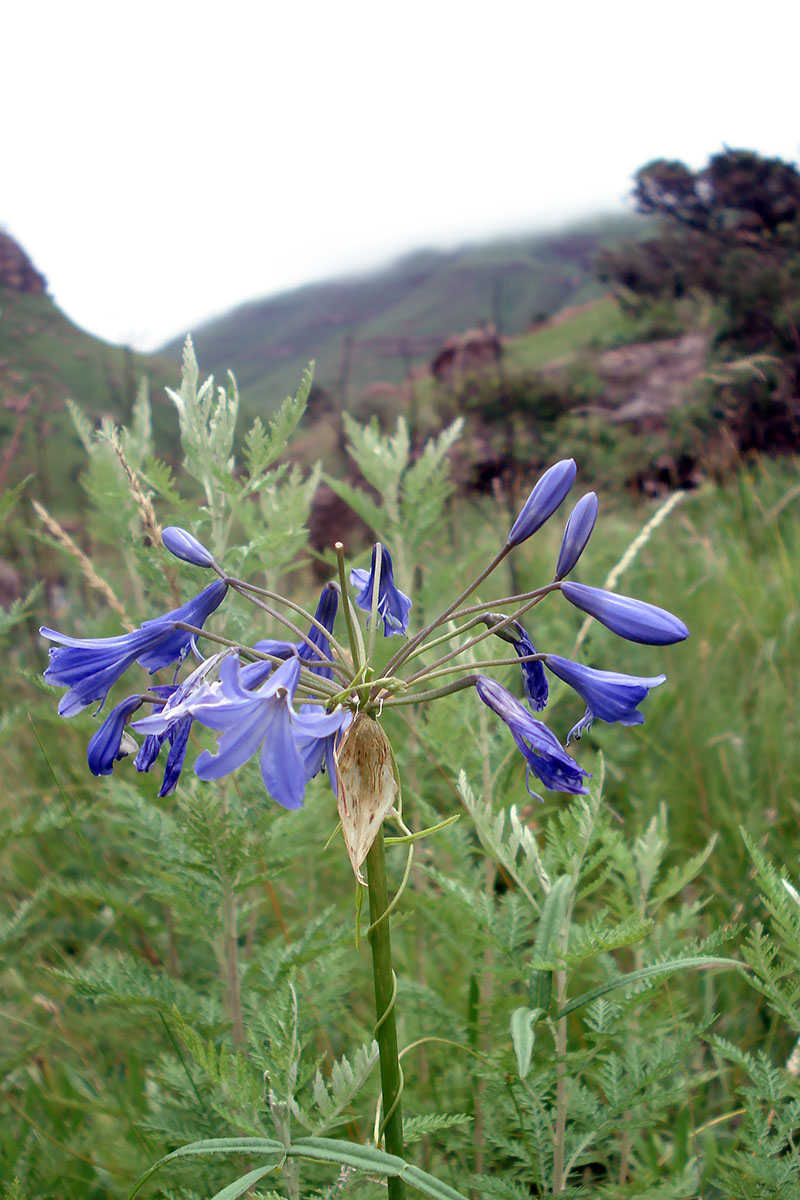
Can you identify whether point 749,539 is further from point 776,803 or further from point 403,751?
point 403,751

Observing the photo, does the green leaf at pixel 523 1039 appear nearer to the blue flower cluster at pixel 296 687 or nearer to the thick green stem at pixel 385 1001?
the thick green stem at pixel 385 1001

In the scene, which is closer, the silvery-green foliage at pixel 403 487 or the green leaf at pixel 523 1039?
the green leaf at pixel 523 1039

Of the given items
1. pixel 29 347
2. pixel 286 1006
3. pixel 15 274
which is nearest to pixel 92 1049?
pixel 286 1006

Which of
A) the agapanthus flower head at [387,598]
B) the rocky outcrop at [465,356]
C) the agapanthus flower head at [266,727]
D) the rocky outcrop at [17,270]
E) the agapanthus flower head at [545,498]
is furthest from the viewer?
the rocky outcrop at [465,356]

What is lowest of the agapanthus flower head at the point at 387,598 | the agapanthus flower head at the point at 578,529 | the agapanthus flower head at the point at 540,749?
the agapanthus flower head at the point at 540,749

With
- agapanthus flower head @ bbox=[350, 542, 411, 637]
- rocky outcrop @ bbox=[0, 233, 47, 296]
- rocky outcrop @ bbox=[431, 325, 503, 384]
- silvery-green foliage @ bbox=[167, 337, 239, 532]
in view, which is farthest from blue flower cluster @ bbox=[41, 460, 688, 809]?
rocky outcrop @ bbox=[431, 325, 503, 384]

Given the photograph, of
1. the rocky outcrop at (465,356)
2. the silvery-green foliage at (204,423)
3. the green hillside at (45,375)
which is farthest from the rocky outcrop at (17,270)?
the rocky outcrop at (465,356)

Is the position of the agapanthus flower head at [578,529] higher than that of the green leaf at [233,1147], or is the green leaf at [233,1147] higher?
the agapanthus flower head at [578,529]

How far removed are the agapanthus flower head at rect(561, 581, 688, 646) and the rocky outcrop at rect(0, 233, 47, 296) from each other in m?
6.01

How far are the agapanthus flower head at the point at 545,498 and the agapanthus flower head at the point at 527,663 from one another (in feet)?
0.46

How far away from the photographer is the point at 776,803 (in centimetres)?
338

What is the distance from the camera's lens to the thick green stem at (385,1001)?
4.08 ft

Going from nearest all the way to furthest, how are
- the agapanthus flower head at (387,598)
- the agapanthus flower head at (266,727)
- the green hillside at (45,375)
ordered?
the agapanthus flower head at (266,727) < the agapanthus flower head at (387,598) < the green hillside at (45,375)

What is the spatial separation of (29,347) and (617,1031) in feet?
18.2
